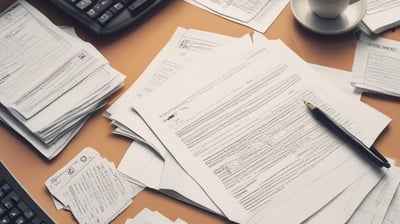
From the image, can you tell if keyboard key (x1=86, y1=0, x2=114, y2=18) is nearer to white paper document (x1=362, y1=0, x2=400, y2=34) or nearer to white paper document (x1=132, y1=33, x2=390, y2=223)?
white paper document (x1=132, y1=33, x2=390, y2=223)

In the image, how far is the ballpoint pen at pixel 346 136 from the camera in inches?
32.0

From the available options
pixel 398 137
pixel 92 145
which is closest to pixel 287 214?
pixel 398 137

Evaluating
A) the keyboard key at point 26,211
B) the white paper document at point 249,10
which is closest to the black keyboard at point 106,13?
the white paper document at point 249,10

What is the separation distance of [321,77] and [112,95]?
0.36m

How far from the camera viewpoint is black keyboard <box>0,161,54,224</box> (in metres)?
0.81

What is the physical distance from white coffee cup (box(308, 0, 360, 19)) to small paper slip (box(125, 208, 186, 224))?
1.44 ft

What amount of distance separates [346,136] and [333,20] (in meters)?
0.24

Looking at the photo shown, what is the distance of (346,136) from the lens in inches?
33.1

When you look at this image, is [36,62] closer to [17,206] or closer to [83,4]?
[83,4]

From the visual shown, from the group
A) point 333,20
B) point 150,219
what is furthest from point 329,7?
point 150,219

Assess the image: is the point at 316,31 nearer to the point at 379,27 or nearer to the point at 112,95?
the point at 379,27

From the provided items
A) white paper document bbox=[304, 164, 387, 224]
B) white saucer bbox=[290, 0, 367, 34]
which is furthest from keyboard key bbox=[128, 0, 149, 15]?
white paper document bbox=[304, 164, 387, 224]

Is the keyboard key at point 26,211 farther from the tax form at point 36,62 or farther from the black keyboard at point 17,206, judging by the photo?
the tax form at point 36,62

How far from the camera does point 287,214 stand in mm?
788
